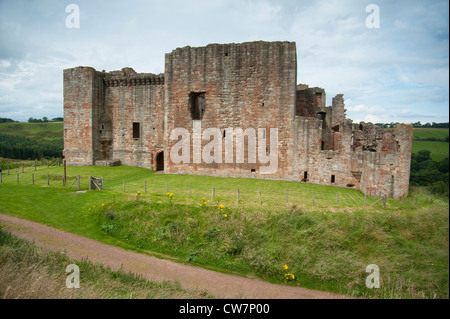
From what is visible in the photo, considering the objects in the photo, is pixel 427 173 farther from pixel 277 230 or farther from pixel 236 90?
pixel 277 230

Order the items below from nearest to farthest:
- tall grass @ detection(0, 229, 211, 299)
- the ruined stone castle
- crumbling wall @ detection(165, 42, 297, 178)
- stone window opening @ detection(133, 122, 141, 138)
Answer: tall grass @ detection(0, 229, 211, 299), the ruined stone castle, crumbling wall @ detection(165, 42, 297, 178), stone window opening @ detection(133, 122, 141, 138)

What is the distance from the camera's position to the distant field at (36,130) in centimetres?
5692

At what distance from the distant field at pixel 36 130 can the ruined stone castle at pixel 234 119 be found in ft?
131

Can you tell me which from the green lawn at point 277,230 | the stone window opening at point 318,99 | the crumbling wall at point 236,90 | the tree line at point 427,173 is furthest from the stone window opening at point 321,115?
the green lawn at point 277,230

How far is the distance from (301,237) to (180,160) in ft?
38.9

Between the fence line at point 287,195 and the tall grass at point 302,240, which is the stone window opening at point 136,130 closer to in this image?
the fence line at point 287,195

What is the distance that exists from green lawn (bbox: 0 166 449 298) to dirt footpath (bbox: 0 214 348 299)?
395 millimetres

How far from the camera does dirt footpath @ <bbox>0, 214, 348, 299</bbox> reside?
23.3 ft

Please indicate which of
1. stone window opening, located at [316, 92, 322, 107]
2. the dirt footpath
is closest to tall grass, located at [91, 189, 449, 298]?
the dirt footpath

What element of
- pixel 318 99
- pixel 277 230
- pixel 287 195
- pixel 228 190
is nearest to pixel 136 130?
pixel 228 190

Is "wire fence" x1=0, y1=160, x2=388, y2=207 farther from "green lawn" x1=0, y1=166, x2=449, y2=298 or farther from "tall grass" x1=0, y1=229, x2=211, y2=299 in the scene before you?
"tall grass" x1=0, y1=229, x2=211, y2=299

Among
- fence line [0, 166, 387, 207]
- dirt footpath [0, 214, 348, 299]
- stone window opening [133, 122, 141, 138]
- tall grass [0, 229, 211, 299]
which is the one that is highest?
stone window opening [133, 122, 141, 138]

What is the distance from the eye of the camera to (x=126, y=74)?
76.5ft
